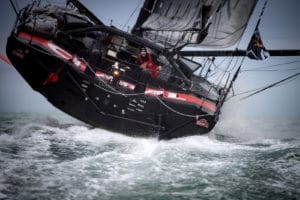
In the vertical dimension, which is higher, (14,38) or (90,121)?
(14,38)

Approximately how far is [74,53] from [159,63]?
12.6ft

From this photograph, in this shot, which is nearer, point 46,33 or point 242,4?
point 46,33

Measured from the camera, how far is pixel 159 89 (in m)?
9.00

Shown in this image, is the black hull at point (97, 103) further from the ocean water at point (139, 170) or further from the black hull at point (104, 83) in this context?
the ocean water at point (139, 170)

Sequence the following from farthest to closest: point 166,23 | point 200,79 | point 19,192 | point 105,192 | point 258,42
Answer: point 166,23 → point 200,79 → point 258,42 → point 105,192 → point 19,192

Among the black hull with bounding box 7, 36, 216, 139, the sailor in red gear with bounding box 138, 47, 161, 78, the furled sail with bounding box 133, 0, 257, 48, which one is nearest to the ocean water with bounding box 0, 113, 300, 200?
the black hull with bounding box 7, 36, 216, 139

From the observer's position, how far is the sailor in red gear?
9.05m

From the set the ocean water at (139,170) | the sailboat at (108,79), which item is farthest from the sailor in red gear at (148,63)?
the ocean water at (139,170)

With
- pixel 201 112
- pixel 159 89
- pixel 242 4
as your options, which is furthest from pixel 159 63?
pixel 242 4

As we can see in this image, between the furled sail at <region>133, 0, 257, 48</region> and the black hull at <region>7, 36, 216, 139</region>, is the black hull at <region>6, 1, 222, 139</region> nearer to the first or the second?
the black hull at <region>7, 36, 216, 139</region>

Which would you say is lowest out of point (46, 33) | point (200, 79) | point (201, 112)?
point (201, 112)

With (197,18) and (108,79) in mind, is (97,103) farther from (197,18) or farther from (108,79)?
(197,18)

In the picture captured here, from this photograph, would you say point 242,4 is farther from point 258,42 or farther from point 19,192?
point 19,192

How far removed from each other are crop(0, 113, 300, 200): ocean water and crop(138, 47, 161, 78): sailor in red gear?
3.08 m
